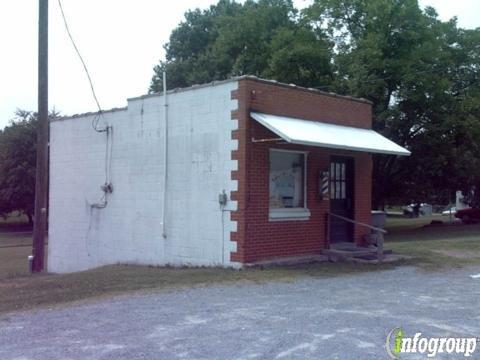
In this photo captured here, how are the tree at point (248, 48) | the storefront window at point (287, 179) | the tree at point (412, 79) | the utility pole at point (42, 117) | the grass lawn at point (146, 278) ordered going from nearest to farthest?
the grass lawn at point (146, 278), the storefront window at point (287, 179), the utility pole at point (42, 117), the tree at point (412, 79), the tree at point (248, 48)

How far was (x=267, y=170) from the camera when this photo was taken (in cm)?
1247

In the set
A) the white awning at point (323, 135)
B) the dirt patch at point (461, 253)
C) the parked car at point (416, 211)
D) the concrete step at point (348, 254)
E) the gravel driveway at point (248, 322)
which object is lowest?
the parked car at point (416, 211)

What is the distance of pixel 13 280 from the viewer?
41.7 ft

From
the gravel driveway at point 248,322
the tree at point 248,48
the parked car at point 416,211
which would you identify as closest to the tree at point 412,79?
the tree at point 248,48

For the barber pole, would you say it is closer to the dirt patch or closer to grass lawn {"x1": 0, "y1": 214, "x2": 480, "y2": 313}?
grass lawn {"x1": 0, "y1": 214, "x2": 480, "y2": 313}

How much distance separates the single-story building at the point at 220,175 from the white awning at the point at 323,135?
0.04 meters

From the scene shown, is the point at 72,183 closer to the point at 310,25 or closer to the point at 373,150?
the point at 373,150

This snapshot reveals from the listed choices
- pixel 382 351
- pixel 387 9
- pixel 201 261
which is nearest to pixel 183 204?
pixel 201 261

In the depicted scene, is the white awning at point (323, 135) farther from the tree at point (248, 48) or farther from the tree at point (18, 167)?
the tree at point (18, 167)

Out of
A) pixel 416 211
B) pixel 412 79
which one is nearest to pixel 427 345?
pixel 412 79

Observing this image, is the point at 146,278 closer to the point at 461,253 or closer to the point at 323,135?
the point at 323,135

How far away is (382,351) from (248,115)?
6.95 metres

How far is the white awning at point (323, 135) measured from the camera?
11477 mm

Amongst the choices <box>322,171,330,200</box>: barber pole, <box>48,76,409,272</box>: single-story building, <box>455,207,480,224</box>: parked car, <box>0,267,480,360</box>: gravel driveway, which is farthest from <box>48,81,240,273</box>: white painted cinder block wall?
<box>455,207,480,224</box>: parked car
